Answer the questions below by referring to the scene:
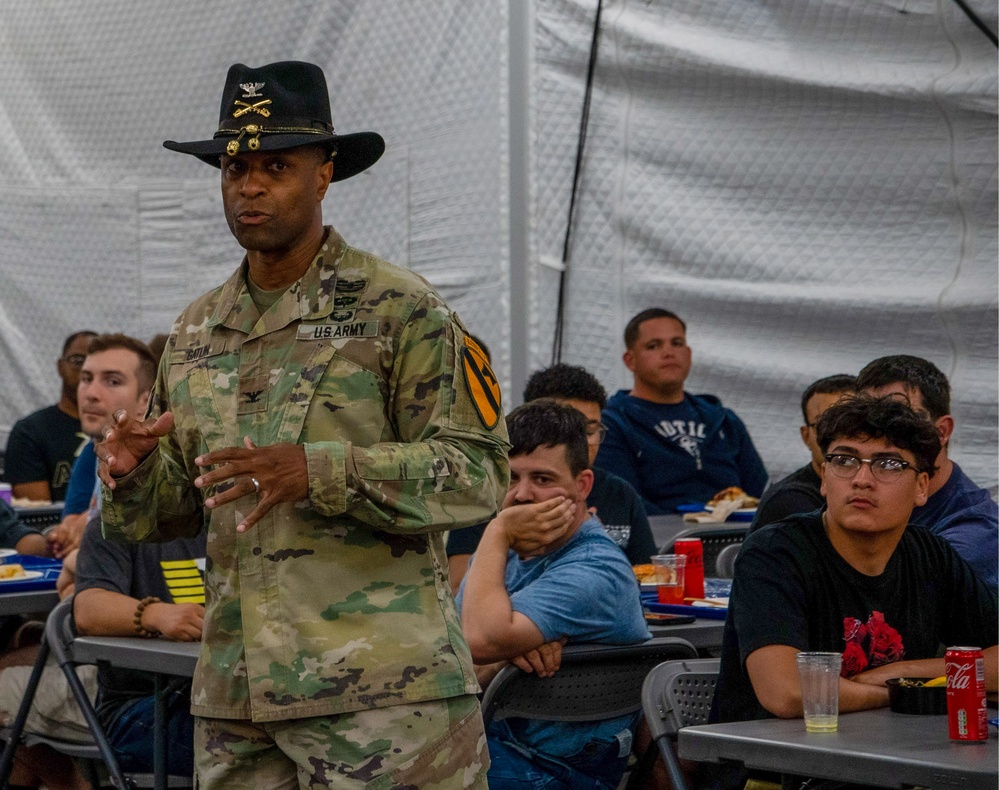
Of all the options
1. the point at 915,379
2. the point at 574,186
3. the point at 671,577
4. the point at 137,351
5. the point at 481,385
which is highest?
the point at 574,186

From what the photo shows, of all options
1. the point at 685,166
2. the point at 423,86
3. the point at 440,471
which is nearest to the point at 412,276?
the point at 440,471

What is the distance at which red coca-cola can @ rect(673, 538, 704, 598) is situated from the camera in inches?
175

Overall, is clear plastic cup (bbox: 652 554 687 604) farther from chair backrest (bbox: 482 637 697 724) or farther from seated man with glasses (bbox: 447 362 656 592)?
chair backrest (bbox: 482 637 697 724)

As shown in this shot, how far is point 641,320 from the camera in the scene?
269 inches

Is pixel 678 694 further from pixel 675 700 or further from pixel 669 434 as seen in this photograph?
pixel 669 434

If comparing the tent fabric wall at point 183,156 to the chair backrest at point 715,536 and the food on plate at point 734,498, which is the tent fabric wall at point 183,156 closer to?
the food on plate at point 734,498

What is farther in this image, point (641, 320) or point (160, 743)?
point (641, 320)

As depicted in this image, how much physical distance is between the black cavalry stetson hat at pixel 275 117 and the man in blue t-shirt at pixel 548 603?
1.27m

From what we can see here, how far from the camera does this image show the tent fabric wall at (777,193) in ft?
20.2

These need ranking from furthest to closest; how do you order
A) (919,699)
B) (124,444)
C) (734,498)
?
1. (734,498)
2. (919,699)
3. (124,444)

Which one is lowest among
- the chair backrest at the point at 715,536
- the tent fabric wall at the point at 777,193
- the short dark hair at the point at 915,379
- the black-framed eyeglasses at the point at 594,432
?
the chair backrest at the point at 715,536

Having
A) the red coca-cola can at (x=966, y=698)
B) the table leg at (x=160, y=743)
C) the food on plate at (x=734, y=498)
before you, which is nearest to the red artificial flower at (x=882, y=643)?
the red coca-cola can at (x=966, y=698)

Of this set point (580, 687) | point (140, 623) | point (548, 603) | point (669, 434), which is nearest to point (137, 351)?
point (140, 623)

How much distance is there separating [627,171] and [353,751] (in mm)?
5075
